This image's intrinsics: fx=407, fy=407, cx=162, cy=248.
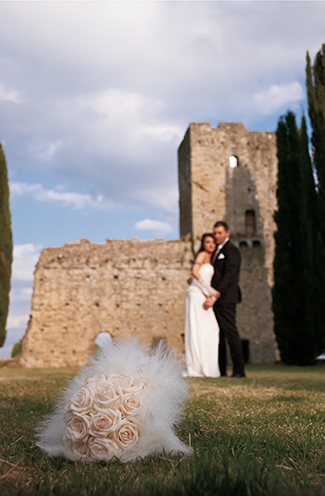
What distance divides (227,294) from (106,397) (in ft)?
17.4

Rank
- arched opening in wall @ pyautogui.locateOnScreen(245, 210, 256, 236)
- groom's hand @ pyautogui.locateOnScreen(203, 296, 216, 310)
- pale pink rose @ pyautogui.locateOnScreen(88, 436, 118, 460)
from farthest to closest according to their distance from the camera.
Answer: arched opening in wall @ pyautogui.locateOnScreen(245, 210, 256, 236)
groom's hand @ pyautogui.locateOnScreen(203, 296, 216, 310)
pale pink rose @ pyautogui.locateOnScreen(88, 436, 118, 460)

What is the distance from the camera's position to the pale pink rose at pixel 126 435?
61.0 inches

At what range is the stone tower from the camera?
49.3 feet

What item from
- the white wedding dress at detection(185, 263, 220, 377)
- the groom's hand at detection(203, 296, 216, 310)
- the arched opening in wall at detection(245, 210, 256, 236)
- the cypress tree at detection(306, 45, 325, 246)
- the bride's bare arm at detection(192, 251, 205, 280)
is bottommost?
the white wedding dress at detection(185, 263, 220, 377)

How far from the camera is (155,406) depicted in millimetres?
1677

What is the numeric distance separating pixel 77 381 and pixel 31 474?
2.00 ft

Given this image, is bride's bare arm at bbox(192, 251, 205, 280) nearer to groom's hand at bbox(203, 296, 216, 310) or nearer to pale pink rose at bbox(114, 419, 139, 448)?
groom's hand at bbox(203, 296, 216, 310)

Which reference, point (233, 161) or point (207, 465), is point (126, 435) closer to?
point (207, 465)

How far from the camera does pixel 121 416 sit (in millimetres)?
1602

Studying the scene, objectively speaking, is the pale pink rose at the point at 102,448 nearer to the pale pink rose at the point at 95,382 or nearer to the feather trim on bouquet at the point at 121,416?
the feather trim on bouquet at the point at 121,416

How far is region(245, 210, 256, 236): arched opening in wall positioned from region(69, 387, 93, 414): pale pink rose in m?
14.5

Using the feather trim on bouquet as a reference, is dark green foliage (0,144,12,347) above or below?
above

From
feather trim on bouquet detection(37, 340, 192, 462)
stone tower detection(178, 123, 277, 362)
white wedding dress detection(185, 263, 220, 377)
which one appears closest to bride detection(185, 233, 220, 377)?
white wedding dress detection(185, 263, 220, 377)

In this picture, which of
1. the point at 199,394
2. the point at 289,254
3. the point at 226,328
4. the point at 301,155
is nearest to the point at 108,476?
the point at 199,394
